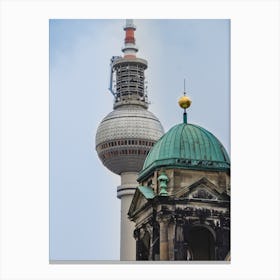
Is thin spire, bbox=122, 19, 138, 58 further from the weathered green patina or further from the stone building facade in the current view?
the weathered green patina

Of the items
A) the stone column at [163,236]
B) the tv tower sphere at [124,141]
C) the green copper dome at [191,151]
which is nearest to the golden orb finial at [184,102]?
the green copper dome at [191,151]

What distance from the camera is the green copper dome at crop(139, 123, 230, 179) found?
52.8 m

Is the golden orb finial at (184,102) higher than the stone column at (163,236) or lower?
higher

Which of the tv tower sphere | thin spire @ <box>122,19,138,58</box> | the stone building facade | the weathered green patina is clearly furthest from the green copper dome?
the tv tower sphere

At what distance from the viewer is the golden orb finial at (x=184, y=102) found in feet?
172

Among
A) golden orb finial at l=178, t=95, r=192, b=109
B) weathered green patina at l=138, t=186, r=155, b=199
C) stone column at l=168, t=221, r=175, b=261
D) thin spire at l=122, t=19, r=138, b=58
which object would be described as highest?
thin spire at l=122, t=19, r=138, b=58

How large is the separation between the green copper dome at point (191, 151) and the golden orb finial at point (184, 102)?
130 cm

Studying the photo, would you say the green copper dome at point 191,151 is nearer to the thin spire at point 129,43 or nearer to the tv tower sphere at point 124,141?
the thin spire at point 129,43

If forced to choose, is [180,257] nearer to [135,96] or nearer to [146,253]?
[146,253]

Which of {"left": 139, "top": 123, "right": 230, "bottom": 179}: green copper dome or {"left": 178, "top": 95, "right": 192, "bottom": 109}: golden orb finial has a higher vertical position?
{"left": 178, "top": 95, "right": 192, "bottom": 109}: golden orb finial

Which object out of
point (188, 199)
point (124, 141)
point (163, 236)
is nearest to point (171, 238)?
point (163, 236)

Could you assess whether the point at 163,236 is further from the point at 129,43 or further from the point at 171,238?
the point at 129,43

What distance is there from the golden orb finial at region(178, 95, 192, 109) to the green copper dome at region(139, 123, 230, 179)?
130 cm

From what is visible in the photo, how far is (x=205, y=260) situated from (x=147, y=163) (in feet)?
18.9
